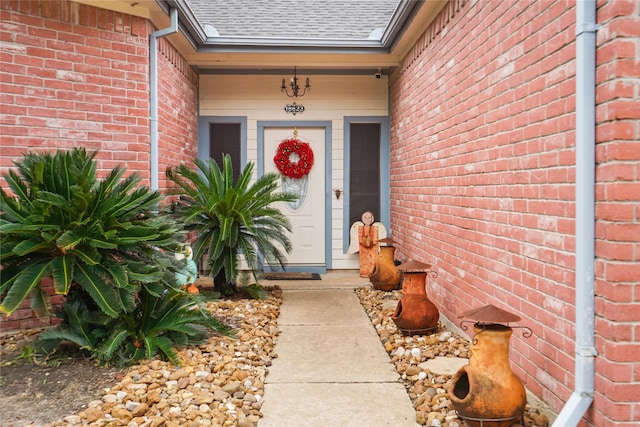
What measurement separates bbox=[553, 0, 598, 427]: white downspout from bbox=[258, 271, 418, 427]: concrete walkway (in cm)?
88

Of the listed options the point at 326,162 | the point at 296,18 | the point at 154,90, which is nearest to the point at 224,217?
the point at 154,90

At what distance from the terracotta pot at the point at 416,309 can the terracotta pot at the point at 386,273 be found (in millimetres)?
1760

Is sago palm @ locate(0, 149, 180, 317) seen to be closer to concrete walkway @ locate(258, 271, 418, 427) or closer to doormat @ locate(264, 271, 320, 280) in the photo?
concrete walkway @ locate(258, 271, 418, 427)

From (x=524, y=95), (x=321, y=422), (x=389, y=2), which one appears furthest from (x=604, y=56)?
(x=389, y=2)

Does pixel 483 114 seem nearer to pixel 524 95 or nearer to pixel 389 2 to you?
pixel 524 95

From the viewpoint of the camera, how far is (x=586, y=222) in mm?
2186

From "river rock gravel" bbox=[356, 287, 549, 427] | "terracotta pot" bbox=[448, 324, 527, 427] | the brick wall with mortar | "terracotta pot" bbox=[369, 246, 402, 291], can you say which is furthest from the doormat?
"terracotta pot" bbox=[448, 324, 527, 427]

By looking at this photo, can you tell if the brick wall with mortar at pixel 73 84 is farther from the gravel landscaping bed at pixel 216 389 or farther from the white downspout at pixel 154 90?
the gravel landscaping bed at pixel 216 389

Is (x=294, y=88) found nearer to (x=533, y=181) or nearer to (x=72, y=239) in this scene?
(x=72, y=239)

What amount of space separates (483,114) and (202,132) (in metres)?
4.77

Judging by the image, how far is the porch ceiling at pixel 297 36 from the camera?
607cm

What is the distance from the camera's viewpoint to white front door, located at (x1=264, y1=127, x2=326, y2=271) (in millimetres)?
7656

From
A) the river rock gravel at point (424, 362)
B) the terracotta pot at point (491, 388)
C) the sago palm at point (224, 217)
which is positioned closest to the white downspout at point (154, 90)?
the sago palm at point (224, 217)

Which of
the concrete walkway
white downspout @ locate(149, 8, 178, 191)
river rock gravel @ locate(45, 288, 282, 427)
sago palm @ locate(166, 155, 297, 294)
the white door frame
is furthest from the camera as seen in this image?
the white door frame
